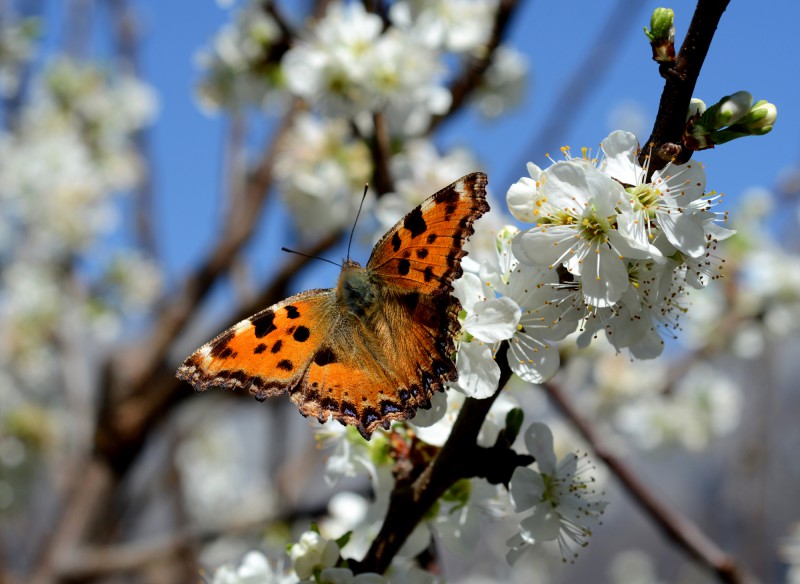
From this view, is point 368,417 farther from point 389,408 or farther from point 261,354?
point 261,354

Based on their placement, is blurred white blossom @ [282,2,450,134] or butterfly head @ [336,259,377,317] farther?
blurred white blossom @ [282,2,450,134]

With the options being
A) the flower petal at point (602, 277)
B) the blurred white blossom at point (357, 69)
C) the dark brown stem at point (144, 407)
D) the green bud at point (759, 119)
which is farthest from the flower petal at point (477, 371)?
the dark brown stem at point (144, 407)

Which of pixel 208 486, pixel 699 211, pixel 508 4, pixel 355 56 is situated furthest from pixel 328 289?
pixel 208 486

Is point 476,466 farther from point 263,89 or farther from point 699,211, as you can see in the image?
point 263,89

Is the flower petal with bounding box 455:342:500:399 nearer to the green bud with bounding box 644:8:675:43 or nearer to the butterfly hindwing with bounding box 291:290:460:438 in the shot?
the butterfly hindwing with bounding box 291:290:460:438

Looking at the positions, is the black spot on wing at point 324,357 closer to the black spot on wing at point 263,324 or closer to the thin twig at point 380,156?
the black spot on wing at point 263,324

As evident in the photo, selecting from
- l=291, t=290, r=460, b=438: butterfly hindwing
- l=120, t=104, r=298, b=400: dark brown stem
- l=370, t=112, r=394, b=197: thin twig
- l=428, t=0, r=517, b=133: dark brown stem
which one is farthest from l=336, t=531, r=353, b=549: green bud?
l=120, t=104, r=298, b=400: dark brown stem
